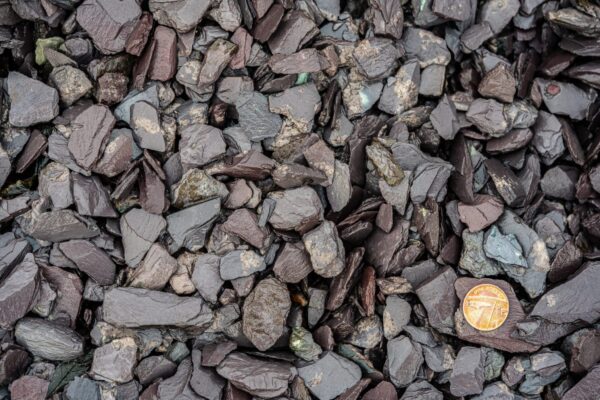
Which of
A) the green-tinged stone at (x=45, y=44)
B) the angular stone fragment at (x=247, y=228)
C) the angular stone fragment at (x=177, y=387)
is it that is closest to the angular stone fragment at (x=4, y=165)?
the green-tinged stone at (x=45, y=44)

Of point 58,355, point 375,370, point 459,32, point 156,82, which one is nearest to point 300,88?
point 156,82

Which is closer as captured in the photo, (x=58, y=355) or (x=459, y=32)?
(x=58, y=355)

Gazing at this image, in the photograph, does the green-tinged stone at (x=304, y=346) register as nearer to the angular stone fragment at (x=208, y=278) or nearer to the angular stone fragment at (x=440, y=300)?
the angular stone fragment at (x=208, y=278)

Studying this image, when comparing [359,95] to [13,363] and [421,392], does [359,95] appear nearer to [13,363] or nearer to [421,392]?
[421,392]

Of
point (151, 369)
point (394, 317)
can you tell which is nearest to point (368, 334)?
point (394, 317)

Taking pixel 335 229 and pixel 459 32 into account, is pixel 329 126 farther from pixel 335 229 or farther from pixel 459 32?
pixel 459 32

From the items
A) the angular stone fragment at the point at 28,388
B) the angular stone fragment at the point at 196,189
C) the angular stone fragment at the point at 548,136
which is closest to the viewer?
the angular stone fragment at the point at 28,388

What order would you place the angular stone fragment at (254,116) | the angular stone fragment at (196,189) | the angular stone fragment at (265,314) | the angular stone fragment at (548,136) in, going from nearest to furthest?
the angular stone fragment at (265,314) < the angular stone fragment at (196,189) < the angular stone fragment at (254,116) < the angular stone fragment at (548,136)
